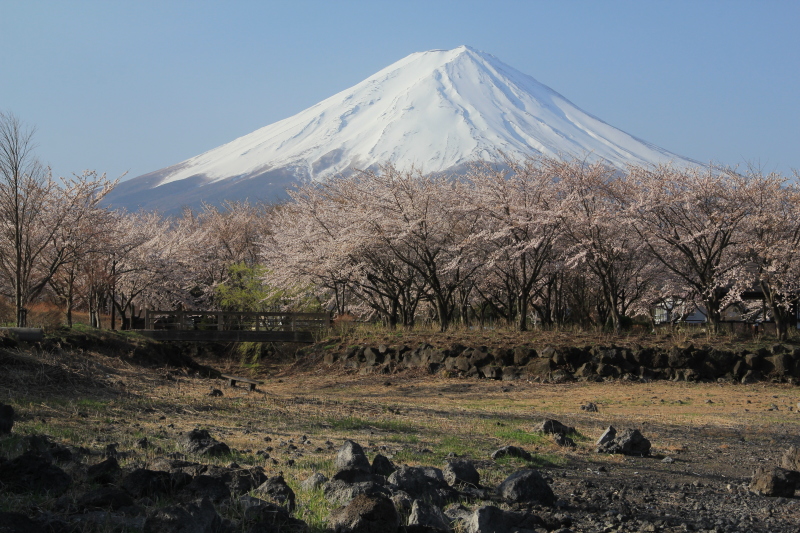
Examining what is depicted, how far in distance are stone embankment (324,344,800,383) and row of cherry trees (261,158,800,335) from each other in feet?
8.49

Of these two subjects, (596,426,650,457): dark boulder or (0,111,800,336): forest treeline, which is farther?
(0,111,800,336): forest treeline

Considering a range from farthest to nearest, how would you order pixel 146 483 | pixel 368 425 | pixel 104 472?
pixel 368 425
pixel 104 472
pixel 146 483

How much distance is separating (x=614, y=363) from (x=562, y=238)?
5.53 metres

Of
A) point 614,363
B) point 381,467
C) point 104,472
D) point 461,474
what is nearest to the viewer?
point 104,472

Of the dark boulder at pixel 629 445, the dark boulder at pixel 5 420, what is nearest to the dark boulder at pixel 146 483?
the dark boulder at pixel 5 420

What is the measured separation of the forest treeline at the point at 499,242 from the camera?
68.5 feet

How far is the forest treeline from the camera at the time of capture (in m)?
20.9

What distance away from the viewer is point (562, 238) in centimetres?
2295

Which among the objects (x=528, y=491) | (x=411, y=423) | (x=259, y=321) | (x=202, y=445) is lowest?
(x=411, y=423)

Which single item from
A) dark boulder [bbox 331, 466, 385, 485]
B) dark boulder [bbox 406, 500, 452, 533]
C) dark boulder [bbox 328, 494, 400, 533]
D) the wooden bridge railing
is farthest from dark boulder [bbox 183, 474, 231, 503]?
the wooden bridge railing

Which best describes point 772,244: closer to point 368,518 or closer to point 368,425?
point 368,425

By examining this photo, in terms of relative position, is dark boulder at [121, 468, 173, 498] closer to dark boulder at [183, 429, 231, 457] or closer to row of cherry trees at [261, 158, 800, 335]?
dark boulder at [183, 429, 231, 457]

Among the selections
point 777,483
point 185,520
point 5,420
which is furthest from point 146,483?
point 777,483

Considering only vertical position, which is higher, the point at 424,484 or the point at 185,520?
the point at 185,520
